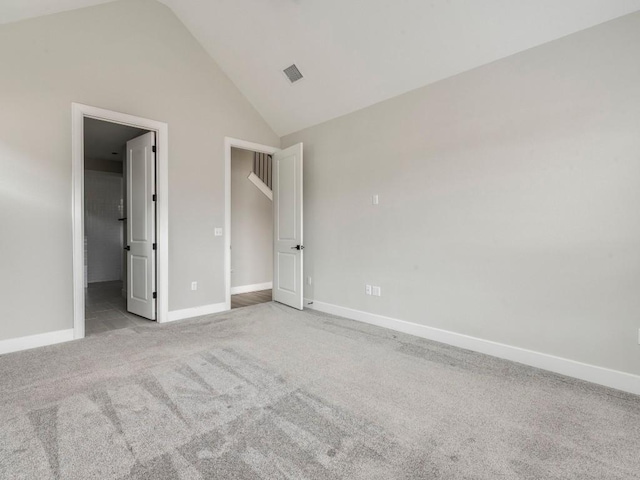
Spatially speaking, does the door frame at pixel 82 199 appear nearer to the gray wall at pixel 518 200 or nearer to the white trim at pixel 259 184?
the white trim at pixel 259 184

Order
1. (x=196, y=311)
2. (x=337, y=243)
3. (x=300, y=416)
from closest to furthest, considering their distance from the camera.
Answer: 1. (x=300, y=416)
2. (x=196, y=311)
3. (x=337, y=243)

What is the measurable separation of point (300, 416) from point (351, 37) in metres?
3.50

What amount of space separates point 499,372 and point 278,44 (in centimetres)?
416

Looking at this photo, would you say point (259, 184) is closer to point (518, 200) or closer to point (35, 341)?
point (35, 341)

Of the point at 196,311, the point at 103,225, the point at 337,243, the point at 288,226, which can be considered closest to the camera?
the point at 196,311

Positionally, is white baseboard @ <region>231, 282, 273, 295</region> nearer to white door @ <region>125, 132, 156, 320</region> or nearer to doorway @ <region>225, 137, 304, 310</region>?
doorway @ <region>225, 137, 304, 310</region>

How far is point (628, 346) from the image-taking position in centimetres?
228

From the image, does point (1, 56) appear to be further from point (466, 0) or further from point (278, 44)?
point (466, 0)

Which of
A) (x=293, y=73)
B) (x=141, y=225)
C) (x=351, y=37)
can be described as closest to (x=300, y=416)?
(x=141, y=225)

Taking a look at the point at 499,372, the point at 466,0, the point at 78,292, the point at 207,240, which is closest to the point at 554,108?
the point at 466,0


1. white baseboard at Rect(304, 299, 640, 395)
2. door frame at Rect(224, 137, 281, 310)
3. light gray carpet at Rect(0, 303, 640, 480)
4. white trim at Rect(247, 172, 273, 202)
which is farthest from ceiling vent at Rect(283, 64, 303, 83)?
light gray carpet at Rect(0, 303, 640, 480)

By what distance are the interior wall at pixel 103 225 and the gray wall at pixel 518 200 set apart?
6.24 metres

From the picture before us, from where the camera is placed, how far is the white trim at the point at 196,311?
3981 millimetres

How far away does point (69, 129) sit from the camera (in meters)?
3.17
